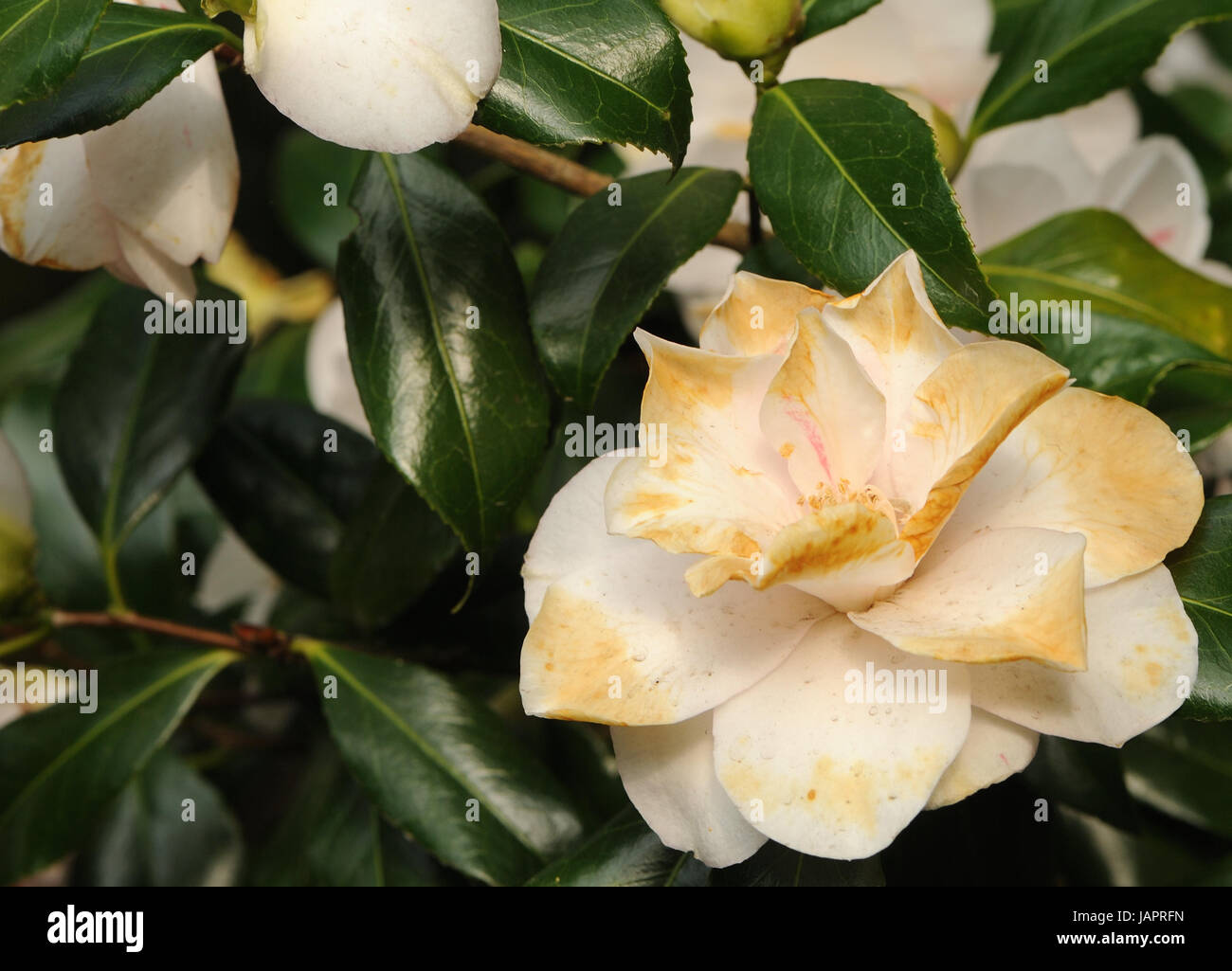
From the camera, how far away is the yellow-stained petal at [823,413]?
425 mm

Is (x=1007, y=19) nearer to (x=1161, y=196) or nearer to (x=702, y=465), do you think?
(x=1161, y=196)

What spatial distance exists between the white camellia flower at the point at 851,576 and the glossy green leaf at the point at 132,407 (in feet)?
1.31

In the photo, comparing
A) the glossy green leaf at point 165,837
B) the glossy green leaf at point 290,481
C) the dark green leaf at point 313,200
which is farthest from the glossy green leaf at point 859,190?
the dark green leaf at point 313,200

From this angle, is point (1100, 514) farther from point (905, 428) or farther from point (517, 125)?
point (517, 125)

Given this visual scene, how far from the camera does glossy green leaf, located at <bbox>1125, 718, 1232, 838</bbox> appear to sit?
74 centimetres

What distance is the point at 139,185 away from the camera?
0.53 metres

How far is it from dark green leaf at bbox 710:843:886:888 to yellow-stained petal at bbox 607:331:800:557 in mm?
161

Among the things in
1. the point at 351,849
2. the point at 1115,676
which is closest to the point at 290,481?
the point at 351,849

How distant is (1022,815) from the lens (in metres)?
0.64

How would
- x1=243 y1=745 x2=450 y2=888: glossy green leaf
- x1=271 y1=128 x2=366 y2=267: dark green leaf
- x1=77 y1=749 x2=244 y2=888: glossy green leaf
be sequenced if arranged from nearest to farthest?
1. x1=243 y1=745 x2=450 y2=888: glossy green leaf
2. x1=77 y1=749 x2=244 y2=888: glossy green leaf
3. x1=271 y1=128 x2=366 y2=267: dark green leaf

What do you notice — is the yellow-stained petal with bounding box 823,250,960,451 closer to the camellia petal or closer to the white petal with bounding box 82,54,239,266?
the camellia petal

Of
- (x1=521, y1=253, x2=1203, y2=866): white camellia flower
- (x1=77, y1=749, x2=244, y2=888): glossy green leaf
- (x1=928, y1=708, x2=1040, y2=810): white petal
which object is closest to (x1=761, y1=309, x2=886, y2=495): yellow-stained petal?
(x1=521, y1=253, x2=1203, y2=866): white camellia flower

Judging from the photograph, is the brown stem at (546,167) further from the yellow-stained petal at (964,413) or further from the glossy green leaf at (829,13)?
the yellow-stained petal at (964,413)
